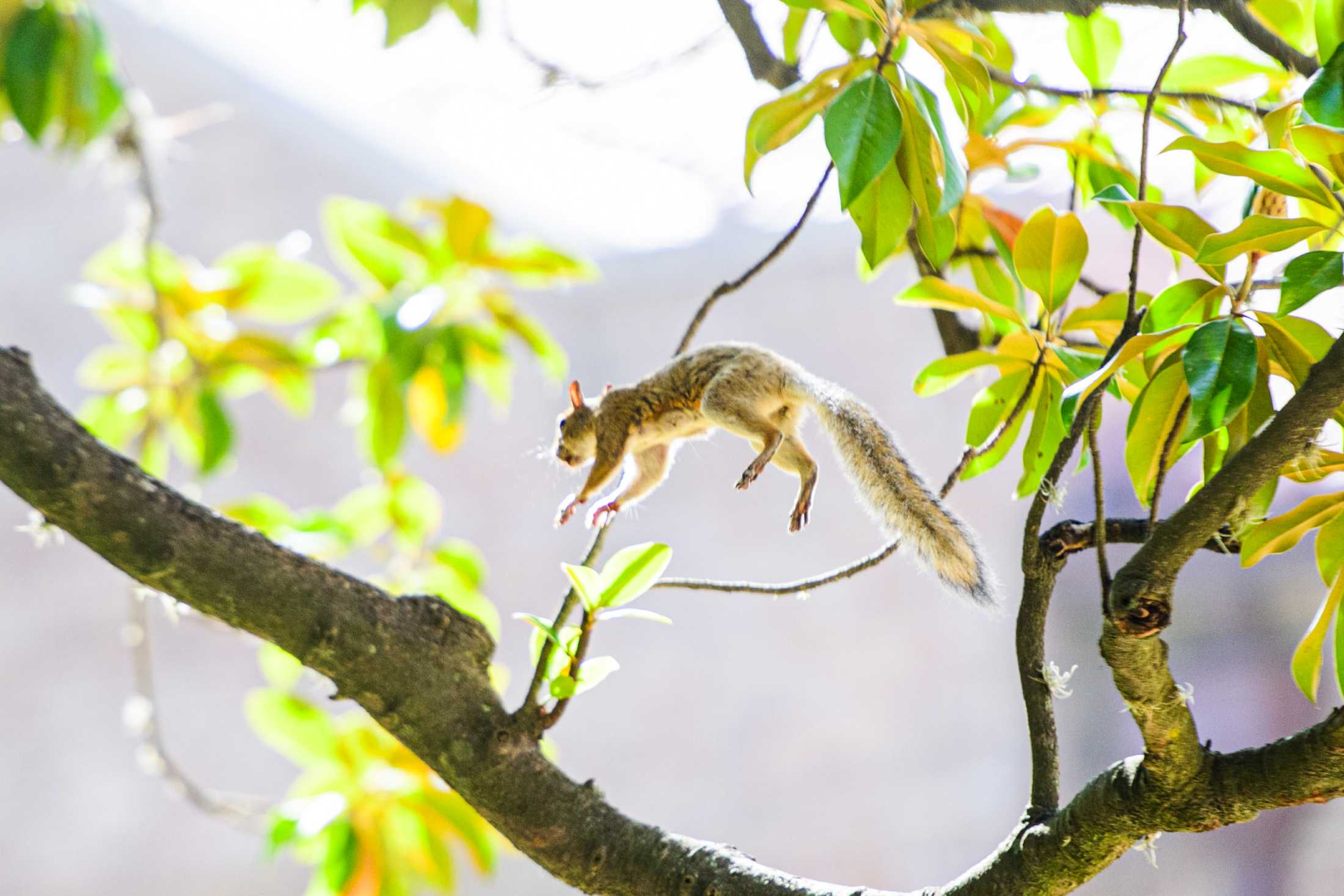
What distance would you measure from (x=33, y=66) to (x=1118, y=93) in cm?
119

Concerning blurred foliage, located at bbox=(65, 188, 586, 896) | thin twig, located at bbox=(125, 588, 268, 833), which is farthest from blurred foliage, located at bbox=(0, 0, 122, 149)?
thin twig, located at bbox=(125, 588, 268, 833)

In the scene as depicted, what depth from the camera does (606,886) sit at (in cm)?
73

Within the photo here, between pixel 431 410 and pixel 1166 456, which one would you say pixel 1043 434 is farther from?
pixel 431 410

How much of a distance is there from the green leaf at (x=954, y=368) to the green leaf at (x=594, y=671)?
11.2 inches

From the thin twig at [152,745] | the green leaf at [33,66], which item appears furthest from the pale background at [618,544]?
the thin twig at [152,745]

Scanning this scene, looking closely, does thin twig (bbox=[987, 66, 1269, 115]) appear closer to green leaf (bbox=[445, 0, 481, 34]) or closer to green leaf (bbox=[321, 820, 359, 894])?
green leaf (bbox=[445, 0, 481, 34])

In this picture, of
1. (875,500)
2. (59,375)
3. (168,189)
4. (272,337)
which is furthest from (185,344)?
(168,189)

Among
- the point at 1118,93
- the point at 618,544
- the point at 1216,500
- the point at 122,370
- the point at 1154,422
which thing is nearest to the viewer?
the point at 1216,500

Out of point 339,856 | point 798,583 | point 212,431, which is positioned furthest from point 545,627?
point 212,431

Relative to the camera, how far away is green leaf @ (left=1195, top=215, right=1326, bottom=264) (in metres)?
0.55

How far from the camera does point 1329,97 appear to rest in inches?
20.2

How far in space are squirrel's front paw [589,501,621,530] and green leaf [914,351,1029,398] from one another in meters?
0.22

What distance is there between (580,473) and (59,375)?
316 centimetres

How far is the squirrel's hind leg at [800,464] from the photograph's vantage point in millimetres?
697
